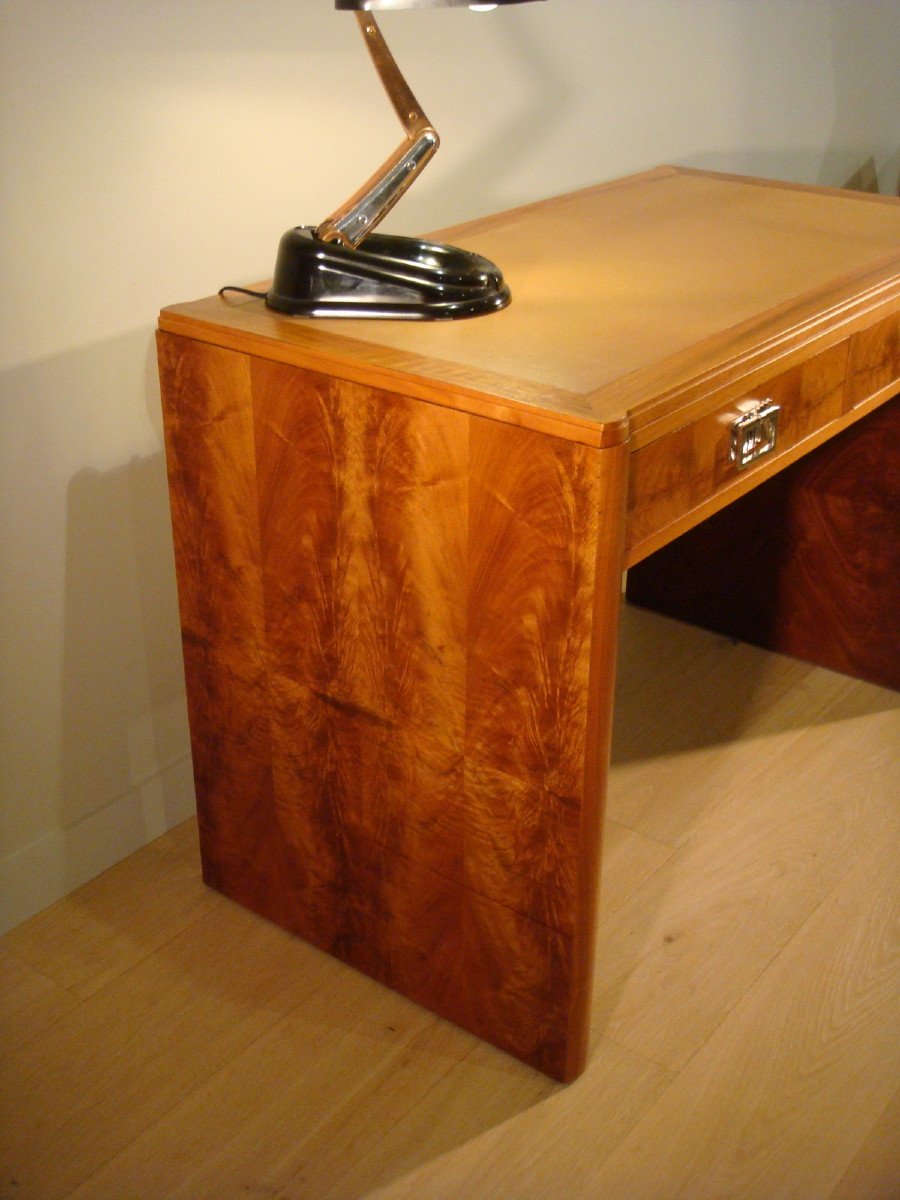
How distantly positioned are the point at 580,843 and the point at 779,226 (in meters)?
0.89

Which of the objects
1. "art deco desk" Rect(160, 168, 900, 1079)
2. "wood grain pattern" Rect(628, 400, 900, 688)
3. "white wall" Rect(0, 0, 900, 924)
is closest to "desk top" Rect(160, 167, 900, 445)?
"art deco desk" Rect(160, 168, 900, 1079)

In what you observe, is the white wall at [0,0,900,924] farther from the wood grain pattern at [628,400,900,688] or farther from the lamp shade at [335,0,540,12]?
the wood grain pattern at [628,400,900,688]

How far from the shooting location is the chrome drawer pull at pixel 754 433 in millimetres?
1277

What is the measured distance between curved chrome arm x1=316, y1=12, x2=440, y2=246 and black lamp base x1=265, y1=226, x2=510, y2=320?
3cm

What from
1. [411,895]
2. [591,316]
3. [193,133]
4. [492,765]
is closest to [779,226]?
[591,316]

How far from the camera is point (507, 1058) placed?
142cm

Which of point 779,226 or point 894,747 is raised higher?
point 779,226

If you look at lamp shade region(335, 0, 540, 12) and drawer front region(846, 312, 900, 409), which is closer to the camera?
lamp shade region(335, 0, 540, 12)

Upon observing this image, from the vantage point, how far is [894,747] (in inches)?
76.0

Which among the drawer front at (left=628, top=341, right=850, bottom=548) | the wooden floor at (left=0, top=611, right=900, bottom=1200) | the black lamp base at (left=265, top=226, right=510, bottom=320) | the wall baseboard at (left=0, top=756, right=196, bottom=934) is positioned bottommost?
the wooden floor at (left=0, top=611, right=900, bottom=1200)

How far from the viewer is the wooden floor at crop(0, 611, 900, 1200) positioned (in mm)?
1282

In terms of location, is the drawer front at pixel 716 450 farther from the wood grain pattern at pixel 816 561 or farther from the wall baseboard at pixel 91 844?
the wall baseboard at pixel 91 844

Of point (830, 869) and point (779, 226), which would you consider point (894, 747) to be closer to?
point (830, 869)

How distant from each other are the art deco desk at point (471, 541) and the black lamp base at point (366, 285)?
27mm
